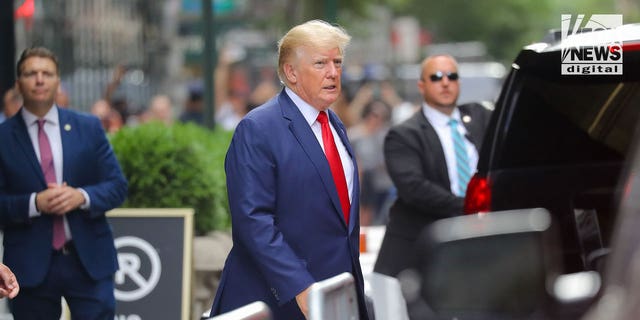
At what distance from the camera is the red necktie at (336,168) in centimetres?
635

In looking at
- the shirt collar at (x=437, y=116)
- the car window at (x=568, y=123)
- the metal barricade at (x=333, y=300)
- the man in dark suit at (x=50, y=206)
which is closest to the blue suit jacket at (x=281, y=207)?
the metal barricade at (x=333, y=300)

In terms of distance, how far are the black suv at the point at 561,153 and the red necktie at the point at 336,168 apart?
1398 millimetres

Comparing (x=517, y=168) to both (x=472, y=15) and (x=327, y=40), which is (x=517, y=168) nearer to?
(x=327, y=40)

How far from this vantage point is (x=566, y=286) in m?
4.04

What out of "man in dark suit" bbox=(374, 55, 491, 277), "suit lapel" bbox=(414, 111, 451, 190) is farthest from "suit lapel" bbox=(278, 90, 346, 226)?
"suit lapel" bbox=(414, 111, 451, 190)

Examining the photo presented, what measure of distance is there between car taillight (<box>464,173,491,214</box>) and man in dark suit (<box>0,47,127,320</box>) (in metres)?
1.96

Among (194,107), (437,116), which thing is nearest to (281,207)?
(437,116)

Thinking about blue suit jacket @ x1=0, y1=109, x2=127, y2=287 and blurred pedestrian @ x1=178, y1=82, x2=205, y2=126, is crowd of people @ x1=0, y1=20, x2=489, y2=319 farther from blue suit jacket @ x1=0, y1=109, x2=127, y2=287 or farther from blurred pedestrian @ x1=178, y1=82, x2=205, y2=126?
blurred pedestrian @ x1=178, y1=82, x2=205, y2=126

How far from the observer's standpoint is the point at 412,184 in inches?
356

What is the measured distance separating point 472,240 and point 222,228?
793cm

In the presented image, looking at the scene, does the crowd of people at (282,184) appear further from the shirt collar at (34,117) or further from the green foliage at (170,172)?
the green foliage at (170,172)

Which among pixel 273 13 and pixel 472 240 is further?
pixel 273 13

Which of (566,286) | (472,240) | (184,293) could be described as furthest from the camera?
(184,293)

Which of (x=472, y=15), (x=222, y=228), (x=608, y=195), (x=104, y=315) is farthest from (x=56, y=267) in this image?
(x=472, y=15)
